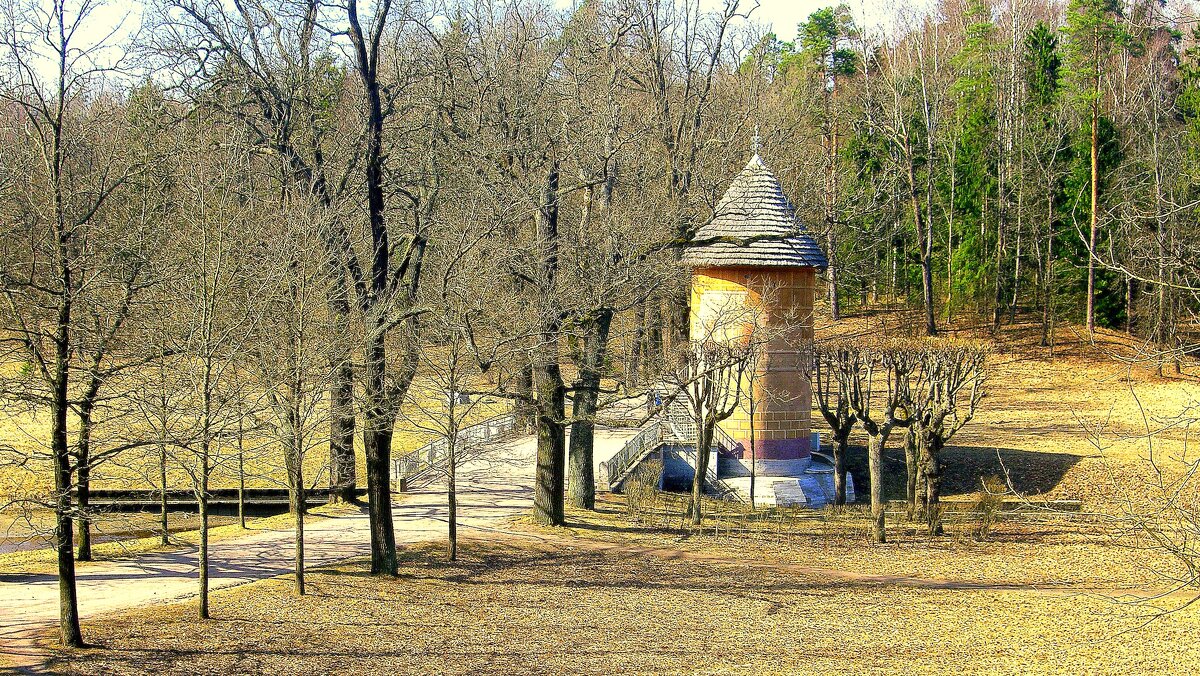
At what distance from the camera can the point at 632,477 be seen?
28.6 m

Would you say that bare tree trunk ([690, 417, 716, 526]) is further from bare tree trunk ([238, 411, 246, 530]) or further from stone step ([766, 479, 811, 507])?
bare tree trunk ([238, 411, 246, 530])

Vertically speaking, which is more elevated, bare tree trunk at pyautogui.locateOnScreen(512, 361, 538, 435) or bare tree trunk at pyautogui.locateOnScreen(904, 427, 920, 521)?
bare tree trunk at pyautogui.locateOnScreen(512, 361, 538, 435)

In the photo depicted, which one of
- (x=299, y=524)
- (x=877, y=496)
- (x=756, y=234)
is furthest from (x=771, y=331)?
(x=299, y=524)

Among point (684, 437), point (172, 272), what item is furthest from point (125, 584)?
point (684, 437)

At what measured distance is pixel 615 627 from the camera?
16.6 meters

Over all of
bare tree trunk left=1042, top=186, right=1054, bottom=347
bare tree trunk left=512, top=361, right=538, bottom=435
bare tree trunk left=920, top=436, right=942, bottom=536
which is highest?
bare tree trunk left=1042, top=186, right=1054, bottom=347

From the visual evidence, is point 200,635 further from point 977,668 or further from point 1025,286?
point 1025,286

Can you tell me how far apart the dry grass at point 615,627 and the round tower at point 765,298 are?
9.07 metres

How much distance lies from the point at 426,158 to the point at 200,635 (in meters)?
10.6

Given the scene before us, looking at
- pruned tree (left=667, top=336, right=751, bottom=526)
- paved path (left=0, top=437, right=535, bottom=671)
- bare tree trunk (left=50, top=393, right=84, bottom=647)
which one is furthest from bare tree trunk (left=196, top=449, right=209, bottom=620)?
pruned tree (left=667, top=336, right=751, bottom=526)

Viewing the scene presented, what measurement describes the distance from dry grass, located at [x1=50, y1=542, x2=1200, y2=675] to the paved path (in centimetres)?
76

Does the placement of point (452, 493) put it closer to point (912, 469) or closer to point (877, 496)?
point (877, 496)

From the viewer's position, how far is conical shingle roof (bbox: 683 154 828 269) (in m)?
28.6

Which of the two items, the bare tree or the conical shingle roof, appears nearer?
the bare tree
